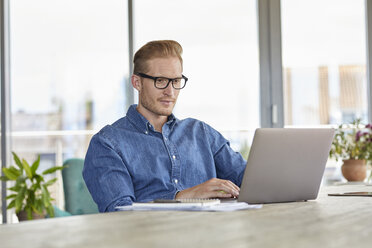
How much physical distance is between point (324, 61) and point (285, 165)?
3.27 m

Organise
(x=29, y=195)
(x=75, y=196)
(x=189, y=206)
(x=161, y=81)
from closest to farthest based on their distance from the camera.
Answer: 1. (x=189, y=206)
2. (x=161, y=81)
3. (x=75, y=196)
4. (x=29, y=195)

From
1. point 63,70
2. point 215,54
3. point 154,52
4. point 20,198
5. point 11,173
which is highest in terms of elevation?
point 215,54

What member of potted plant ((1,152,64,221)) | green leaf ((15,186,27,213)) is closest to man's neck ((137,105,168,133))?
potted plant ((1,152,64,221))

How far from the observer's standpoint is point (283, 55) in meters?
4.80

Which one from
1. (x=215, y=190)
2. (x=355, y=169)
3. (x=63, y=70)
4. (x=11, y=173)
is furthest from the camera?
(x=63, y=70)

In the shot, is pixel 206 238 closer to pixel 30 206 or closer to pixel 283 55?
pixel 30 206

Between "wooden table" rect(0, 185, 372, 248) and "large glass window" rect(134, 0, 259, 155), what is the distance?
10.7 feet

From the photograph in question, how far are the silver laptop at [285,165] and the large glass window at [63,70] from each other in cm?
305

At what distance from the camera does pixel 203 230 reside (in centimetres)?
110

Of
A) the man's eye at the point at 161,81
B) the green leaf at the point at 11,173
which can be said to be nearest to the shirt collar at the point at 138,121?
the man's eye at the point at 161,81

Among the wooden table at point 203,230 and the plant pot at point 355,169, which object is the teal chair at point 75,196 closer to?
the plant pot at point 355,169

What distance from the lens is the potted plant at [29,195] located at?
4.08 metres

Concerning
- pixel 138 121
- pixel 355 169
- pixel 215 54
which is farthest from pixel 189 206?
pixel 215 54

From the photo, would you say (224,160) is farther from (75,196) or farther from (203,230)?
(75,196)
